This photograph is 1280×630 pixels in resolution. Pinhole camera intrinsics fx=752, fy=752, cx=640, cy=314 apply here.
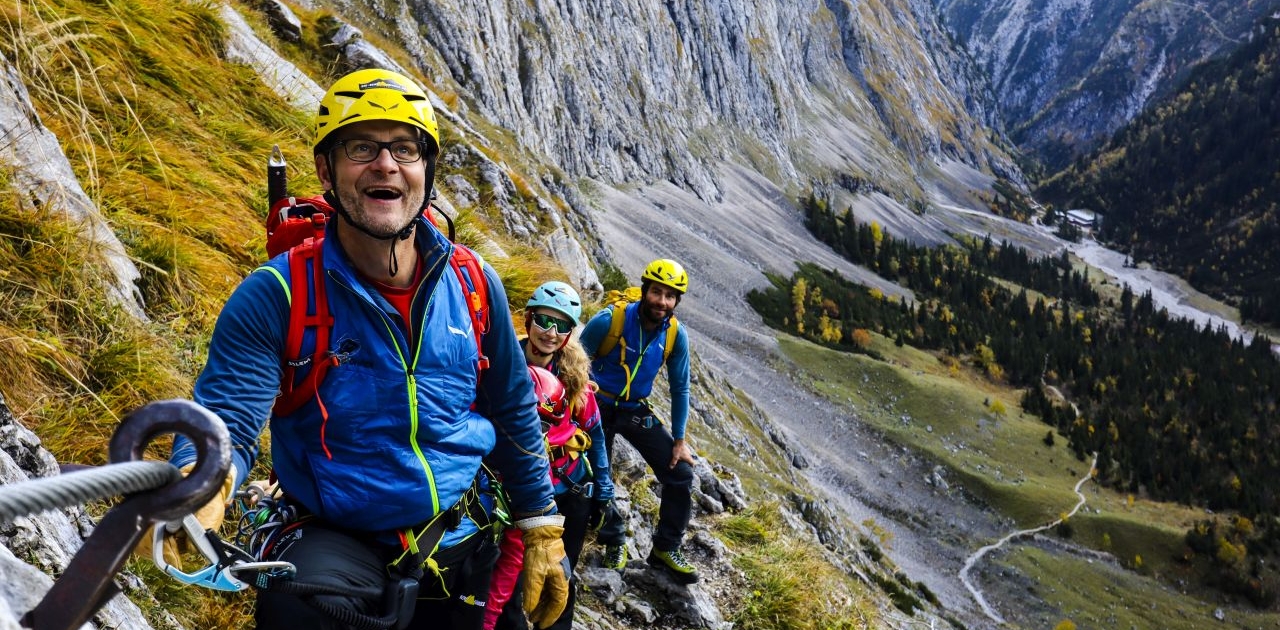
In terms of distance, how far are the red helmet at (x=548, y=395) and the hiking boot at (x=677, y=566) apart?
296cm

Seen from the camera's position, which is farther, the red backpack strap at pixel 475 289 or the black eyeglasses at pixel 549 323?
the black eyeglasses at pixel 549 323

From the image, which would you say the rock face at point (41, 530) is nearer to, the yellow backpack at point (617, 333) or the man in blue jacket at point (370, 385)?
the man in blue jacket at point (370, 385)

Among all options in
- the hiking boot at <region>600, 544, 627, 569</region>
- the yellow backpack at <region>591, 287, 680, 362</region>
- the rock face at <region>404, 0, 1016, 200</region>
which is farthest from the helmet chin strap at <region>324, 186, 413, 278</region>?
the rock face at <region>404, 0, 1016, 200</region>

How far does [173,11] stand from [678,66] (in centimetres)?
9589

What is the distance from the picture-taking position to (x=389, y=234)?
279cm

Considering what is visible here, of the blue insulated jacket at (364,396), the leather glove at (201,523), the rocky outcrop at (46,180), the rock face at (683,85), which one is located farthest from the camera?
the rock face at (683,85)

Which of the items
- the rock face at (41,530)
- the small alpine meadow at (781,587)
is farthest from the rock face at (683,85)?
the rock face at (41,530)

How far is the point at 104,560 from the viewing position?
1380mm

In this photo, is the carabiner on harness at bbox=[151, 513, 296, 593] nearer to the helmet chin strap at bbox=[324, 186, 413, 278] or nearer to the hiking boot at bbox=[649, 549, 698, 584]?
the helmet chin strap at bbox=[324, 186, 413, 278]

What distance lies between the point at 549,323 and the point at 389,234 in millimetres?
3087

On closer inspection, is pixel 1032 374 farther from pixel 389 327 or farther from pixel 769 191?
pixel 389 327

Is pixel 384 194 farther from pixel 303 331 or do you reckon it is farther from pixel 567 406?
pixel 567 406

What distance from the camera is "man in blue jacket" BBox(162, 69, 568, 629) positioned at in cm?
256

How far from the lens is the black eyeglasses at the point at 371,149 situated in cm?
288
